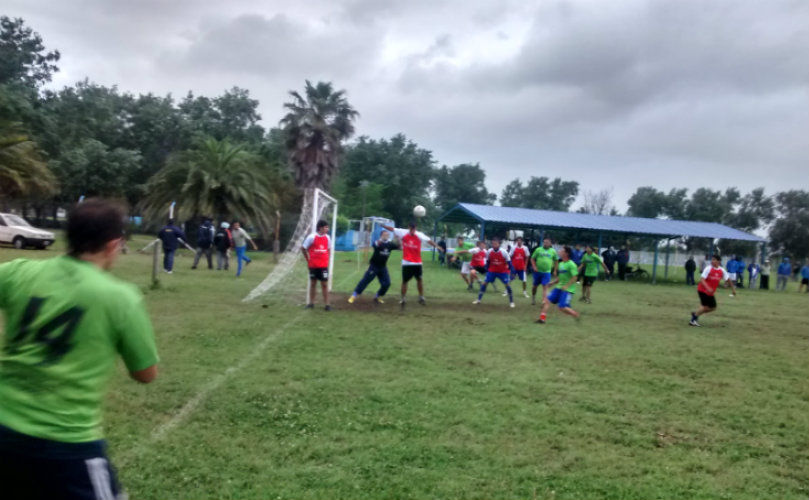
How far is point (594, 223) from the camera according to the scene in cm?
3453

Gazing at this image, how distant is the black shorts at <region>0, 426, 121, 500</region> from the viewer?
2.13 m

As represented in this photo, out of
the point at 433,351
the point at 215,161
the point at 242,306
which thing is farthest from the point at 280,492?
the point at 215,161

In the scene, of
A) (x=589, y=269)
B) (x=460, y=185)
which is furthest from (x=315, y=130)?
(x=460, y=185)

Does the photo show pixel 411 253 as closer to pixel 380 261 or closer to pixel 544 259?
pixel 380 261

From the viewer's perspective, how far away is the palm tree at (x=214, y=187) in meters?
32.4

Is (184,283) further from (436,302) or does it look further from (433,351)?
(433,351)

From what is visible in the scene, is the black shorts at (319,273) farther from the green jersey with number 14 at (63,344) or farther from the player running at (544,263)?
the green jersey with number 14 at (63,344)

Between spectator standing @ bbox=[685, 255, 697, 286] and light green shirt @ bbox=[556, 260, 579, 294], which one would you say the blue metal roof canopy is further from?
light green shirt @ bbox=[556, 260, 579, 294]

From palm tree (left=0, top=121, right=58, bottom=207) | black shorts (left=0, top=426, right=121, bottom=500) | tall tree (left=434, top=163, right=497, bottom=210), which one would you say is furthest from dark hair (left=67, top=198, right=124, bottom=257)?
tall tree (left=434, top=163, right=497, bottom=210)

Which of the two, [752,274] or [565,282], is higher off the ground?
[752,274]

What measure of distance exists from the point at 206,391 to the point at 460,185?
Answer: 302 feet

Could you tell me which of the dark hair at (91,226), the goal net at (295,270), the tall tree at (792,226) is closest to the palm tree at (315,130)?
the goal net at (295,270)

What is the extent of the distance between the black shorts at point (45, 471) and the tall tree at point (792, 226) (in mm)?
71995

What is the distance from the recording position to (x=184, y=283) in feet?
55.6
